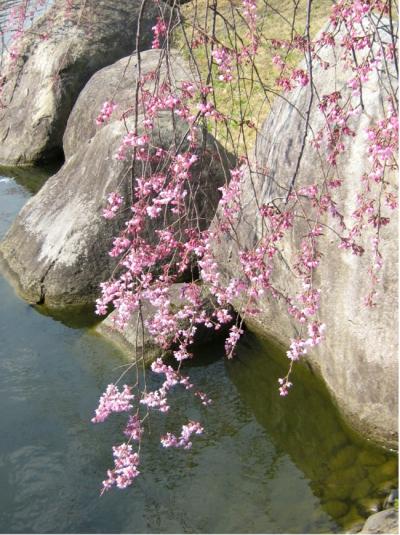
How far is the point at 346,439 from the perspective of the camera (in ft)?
16.5

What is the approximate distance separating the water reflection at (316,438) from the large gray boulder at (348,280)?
0.16m

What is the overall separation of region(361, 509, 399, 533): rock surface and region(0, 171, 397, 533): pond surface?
0.82 ft

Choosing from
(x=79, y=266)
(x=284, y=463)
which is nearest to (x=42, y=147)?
(x=79, y=266)

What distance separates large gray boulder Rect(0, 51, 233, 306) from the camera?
7.11 m

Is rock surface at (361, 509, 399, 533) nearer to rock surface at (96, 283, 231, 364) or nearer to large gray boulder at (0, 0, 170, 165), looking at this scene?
rock surface at (96, 283, 231, 364)

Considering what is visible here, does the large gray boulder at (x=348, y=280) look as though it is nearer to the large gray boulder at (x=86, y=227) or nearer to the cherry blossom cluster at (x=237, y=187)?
the cherry blossom cluster at (x=237, y=187)

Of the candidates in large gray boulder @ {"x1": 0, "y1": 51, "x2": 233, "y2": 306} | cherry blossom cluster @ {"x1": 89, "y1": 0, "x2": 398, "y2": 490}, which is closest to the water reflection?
cherry blossom cluster @ {"x1": 89, "y1": 0, "x2": 398, "y2": 490}

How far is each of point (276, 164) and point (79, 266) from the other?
2694mm

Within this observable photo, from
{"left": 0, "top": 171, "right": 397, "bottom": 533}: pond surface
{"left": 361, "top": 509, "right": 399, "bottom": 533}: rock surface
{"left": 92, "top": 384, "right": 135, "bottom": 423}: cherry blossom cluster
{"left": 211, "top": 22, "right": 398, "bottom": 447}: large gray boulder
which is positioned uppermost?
{"left": 211, "top": 22, "right": 398, "bottom": 447}: large gray boulder

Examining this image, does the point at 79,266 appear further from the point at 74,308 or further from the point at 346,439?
the point at 346,439

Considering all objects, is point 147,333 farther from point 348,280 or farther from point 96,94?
point 96,94

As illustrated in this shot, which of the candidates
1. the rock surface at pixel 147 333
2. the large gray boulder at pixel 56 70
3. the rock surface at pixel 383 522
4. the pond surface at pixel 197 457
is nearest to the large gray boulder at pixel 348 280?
the pond surface at pixel 197 457

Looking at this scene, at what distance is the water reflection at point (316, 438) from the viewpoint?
4.53 metres

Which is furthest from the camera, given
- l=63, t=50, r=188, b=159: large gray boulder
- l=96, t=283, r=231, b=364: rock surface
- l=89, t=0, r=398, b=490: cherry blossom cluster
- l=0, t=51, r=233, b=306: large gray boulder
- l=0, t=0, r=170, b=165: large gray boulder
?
l=0, t=0, r=170, b=165: large gray boulder
